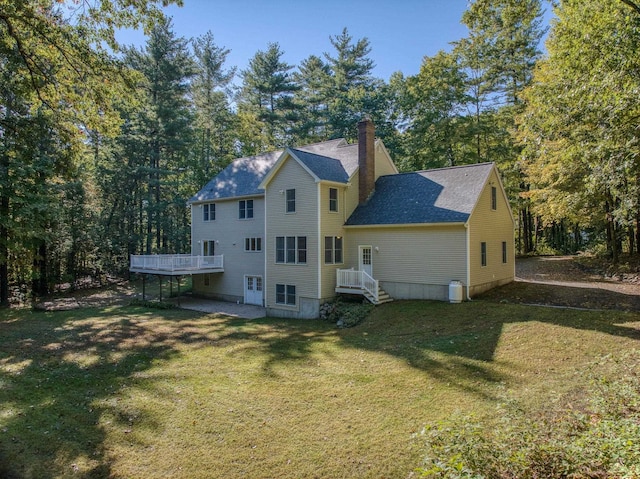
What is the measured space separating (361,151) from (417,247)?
231 inches

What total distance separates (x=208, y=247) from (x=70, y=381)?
14.5 m

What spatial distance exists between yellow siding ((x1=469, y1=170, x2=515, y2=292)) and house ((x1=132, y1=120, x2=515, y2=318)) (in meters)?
0.05

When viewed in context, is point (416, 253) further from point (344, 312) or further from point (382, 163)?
point (382, 163)

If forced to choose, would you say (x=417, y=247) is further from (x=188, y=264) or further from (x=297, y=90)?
(x=297, y=90)

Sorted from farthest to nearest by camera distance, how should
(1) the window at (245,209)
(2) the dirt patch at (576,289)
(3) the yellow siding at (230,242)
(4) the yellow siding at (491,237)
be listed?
(1) the window at (245,209) → (3) the yellow siding at (230,242) → (4) the yellow siding at (491,237) → (2) the dirt patch at (576,289)

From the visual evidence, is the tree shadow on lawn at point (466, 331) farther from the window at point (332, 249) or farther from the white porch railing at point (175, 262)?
the white porch railing at point (175, 262)

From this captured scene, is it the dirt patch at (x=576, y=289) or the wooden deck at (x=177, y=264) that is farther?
the wooden deck at (x=177, y=264)

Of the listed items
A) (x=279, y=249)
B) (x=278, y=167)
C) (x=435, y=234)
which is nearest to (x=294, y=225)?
(x=279, y=249)

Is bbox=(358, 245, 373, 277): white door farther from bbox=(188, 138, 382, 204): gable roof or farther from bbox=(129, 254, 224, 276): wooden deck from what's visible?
bbox=(129, 254, 224, 276): wooden deck

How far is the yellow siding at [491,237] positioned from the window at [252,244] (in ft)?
36.3

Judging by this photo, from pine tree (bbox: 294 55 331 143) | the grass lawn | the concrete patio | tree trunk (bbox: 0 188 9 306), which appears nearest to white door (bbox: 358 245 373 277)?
the grass lawn

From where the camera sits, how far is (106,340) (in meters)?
13.7

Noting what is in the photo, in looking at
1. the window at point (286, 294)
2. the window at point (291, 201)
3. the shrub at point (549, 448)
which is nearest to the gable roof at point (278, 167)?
the window at point (291, 201)

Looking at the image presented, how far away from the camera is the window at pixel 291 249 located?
17781 millimetres
